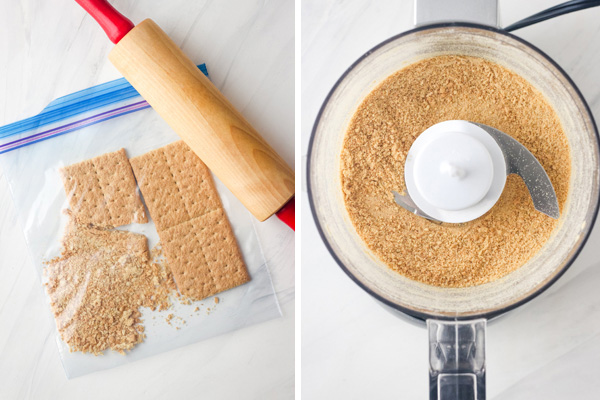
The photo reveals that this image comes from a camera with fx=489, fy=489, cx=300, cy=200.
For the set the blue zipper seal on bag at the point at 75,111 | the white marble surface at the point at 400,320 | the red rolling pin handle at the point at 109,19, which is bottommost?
the white marble surface at the point at 400,320

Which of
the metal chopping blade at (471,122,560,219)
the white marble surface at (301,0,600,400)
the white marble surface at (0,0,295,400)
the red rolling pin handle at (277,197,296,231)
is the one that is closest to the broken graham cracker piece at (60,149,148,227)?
the white marble surface at (0,0,295,400)

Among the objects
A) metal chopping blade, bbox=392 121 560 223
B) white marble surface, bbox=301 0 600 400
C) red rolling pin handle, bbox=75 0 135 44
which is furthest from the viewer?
red rolling pin handle, bbox=75 0 135 44

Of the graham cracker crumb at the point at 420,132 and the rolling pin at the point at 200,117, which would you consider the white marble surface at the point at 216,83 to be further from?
the graham cracker crumb at the point at 420,132

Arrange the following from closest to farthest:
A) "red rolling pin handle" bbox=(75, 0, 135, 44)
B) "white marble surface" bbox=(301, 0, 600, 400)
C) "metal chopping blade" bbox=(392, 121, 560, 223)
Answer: "metal chopping blade" bbox=(392, 121, 560, 223), "white marble surface" bbox=(301, 0, 600, 400), "red rolling pin handle" bbox=(75, 0, 135, 44)

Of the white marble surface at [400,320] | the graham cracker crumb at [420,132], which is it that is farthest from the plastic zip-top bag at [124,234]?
the graham cracker crumb at [420,132]

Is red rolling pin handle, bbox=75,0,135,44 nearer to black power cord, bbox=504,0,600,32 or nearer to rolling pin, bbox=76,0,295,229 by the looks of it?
rolling pin, bbox=76,0,295,229

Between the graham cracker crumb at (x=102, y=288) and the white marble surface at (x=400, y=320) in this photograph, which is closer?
the white marble surface at (x=400, y=320)
